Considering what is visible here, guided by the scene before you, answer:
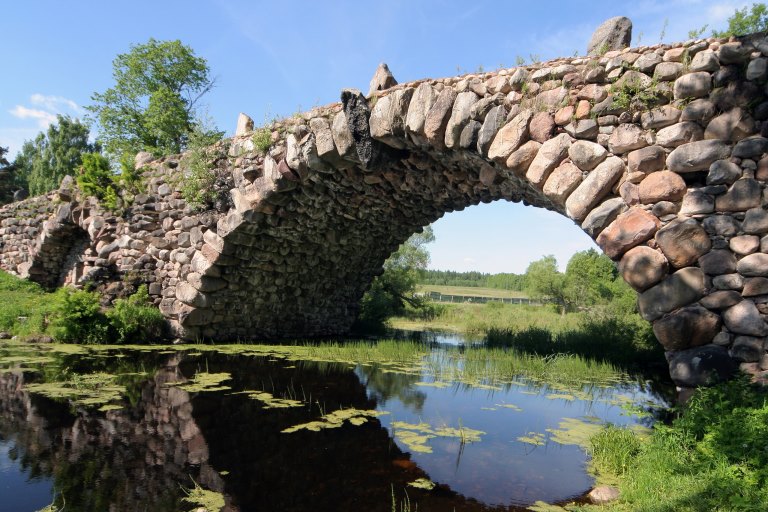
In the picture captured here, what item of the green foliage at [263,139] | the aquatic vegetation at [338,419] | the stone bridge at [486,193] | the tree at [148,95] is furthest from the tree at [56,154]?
the aquatic vegetation at [338,419]

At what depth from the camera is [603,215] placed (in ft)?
14.3

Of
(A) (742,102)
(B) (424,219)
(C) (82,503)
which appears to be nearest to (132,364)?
(C) (82,503)

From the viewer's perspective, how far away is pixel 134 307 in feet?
27.6

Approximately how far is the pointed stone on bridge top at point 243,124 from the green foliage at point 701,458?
24.4ft

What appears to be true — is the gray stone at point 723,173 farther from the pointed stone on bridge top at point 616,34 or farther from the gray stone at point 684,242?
the pointed stone on bridge top at point 616,34

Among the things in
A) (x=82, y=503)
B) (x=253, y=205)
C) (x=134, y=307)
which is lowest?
(x=82, y=503)

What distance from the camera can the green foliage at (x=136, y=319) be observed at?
8.16 m

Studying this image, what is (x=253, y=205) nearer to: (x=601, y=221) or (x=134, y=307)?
(x=134, y=307)

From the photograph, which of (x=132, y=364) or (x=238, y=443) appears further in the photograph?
(x=132, y=364)

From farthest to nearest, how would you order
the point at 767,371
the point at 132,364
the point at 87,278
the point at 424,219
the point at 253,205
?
the point at 424,219
the point at 87,278
the point at 253,205
the point at 132,364
the point at 767,371

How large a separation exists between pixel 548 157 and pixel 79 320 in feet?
25.5

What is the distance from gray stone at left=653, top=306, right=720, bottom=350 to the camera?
3750 mm

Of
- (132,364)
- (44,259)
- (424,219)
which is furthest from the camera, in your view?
(44,259)

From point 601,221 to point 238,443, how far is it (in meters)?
3.76
